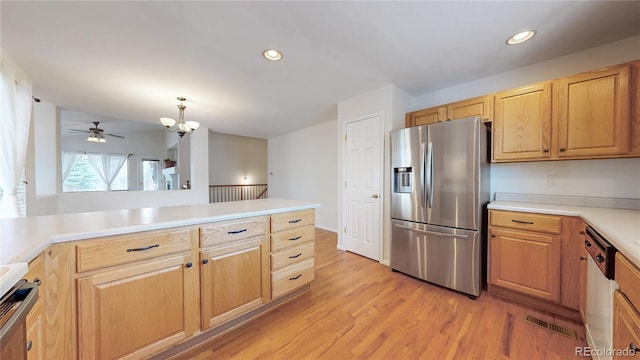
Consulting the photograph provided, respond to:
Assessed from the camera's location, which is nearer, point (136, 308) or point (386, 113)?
point (136, 308)

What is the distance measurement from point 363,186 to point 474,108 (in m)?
1.58

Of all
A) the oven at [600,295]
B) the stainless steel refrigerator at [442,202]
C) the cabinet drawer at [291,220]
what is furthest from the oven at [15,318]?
the stainless steel refrigerator at [442,202]

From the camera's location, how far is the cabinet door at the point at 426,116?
2603 millimetres

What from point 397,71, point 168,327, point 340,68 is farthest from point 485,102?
point 168,327

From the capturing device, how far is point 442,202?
221cm

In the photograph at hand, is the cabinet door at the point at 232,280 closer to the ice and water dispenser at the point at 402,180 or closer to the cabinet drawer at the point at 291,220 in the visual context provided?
the cabinet drawer at the point at 291,220

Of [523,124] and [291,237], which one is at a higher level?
[523,124]

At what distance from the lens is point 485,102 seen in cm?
228

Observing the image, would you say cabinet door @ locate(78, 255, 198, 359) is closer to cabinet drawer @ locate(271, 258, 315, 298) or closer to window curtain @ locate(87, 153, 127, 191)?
cabinet drawer @ locate(271, 258, 315, 298)

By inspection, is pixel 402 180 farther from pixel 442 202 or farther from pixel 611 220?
pixel 611 220

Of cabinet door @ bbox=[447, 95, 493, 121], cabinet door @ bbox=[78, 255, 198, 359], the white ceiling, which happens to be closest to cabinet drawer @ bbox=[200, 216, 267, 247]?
cabinet door @ bbox=[78, 255, 198, 359]

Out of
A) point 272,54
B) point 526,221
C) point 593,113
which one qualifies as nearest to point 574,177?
point 593,113

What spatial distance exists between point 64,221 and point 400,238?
2821 millimetres

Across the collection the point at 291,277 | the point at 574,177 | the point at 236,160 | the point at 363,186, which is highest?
the point at 236,160
